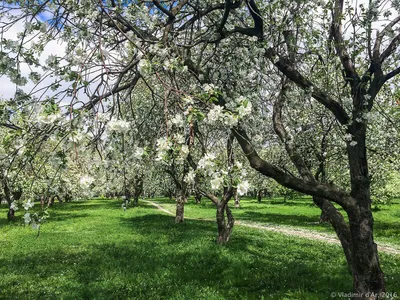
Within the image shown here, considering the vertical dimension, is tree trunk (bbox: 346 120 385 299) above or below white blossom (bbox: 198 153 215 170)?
below

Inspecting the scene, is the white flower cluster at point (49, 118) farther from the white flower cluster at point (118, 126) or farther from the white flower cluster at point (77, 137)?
the white flower cluster at point (118, 126)

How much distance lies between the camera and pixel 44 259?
13312 mm

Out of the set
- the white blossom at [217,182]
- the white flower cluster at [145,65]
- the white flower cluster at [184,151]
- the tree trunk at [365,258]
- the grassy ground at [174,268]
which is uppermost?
the white flower cluster at [145,65]

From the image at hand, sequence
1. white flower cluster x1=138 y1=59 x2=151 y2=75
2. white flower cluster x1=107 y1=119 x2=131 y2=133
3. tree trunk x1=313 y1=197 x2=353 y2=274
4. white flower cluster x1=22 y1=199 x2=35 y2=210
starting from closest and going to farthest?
1. white flower cluster x1=107 y1=119 x2=131 y2=133
2. white flower cluster x1=22 y1=199 x2=35 y2=210
3. white flower cluster x1=138 y1=59 x2=151 y2=75
4. tree trunk x1=313 y1=197 x2=353 y2=274

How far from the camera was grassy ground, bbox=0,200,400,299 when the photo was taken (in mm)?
8742

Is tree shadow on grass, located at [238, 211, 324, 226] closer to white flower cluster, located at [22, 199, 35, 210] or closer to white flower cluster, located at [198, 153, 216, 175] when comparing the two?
white flower cluster, located at [198, 153, 216, 175]

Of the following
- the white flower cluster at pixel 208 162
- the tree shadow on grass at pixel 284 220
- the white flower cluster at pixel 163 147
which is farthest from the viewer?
the tree shadow on grass at pixel 284 220

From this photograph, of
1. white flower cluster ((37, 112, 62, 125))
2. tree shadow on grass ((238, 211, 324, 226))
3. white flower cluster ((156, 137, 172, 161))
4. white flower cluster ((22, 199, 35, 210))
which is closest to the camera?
white flower cluster ((37, 112, 62, 125))

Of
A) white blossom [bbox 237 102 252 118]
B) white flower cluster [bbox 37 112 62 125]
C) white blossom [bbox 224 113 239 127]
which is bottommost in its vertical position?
white flower cluster [bbox 37 112 62 125]

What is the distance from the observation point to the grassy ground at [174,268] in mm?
8742

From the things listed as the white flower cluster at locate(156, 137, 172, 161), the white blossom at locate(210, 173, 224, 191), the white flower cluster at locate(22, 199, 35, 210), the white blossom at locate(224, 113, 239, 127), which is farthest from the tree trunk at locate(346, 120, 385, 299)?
the white flower cluster at locate(22, 199, 35, 210)

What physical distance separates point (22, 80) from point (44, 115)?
2.31 meters

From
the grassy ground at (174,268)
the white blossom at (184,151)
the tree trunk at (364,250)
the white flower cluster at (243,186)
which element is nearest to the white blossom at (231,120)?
the white blossom at (184,151)

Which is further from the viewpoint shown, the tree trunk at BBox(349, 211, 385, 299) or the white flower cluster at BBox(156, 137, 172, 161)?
the tree trunk at BBox(349, 211, 385, 299)
